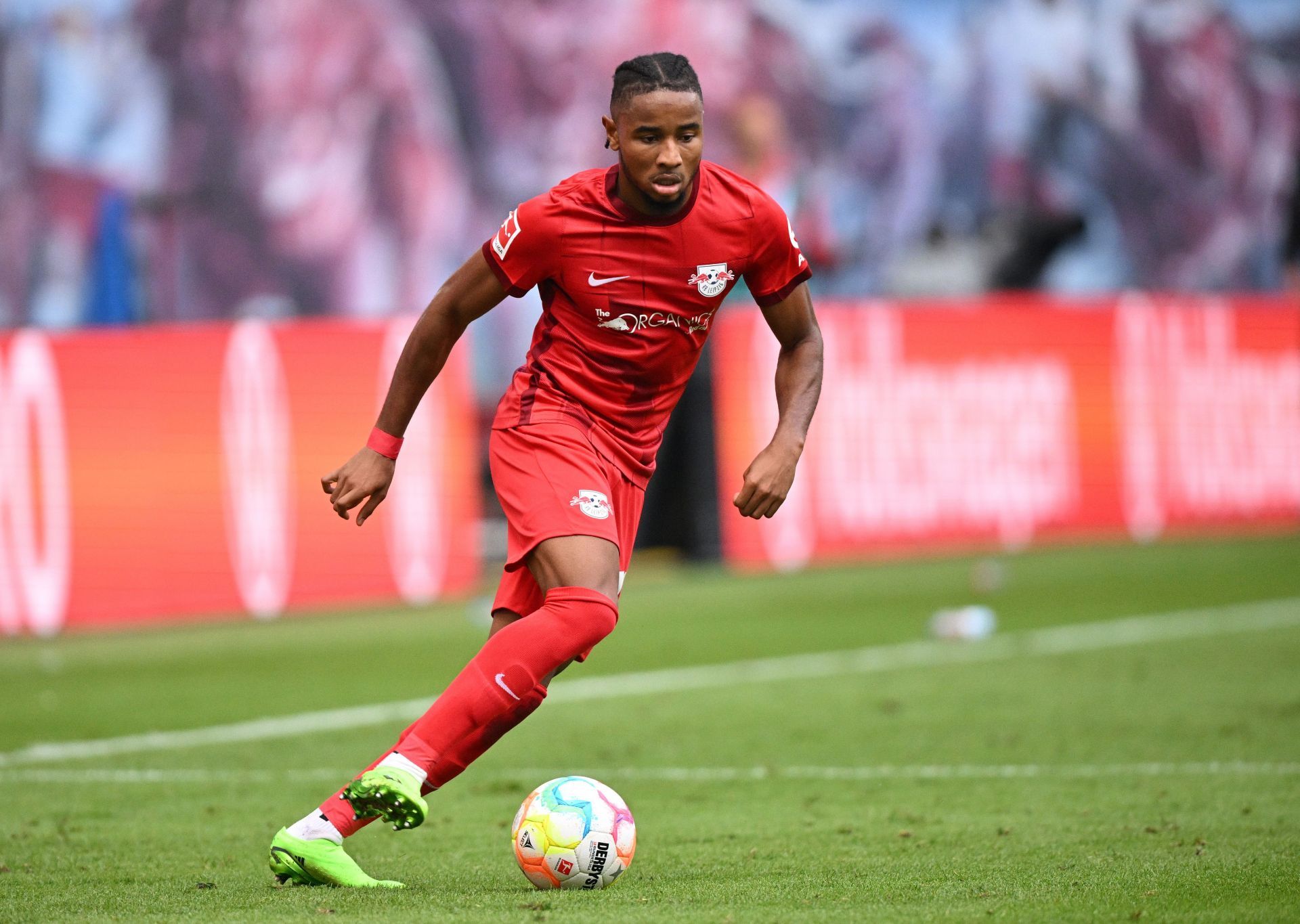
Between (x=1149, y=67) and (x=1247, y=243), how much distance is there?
255cm

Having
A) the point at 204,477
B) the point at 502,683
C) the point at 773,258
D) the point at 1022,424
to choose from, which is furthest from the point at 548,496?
the point at 1022,424

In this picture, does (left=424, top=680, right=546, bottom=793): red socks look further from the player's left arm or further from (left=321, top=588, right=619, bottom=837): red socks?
the player's left arm

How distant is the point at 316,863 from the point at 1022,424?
1359cm

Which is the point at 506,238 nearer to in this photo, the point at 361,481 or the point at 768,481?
the point at 361,481

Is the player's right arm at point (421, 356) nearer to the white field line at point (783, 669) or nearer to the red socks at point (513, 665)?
the red socks at point (513, 665)

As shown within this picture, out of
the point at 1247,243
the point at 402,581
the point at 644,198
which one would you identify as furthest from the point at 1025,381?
the point at 644,198

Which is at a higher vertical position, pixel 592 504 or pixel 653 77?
pixel 653 77

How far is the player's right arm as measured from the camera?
5.05 m

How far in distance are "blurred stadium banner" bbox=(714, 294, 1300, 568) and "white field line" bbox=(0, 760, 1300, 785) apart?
900cm

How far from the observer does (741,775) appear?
7.12 m

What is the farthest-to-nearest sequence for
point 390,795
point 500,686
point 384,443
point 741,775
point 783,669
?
point 783,669 < point 741,775 < point 384,443 < point 500,686 < point 390,795

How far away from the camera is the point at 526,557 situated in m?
4.95

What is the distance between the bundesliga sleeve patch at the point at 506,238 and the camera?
16.5 feet

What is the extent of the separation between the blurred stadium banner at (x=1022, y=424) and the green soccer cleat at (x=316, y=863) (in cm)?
1149
